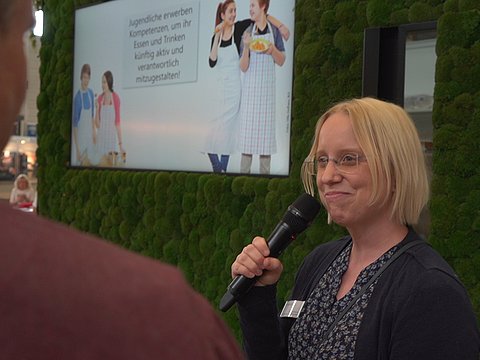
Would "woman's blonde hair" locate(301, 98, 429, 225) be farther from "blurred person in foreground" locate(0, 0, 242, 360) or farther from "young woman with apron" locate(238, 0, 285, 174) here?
"young woman with apron" locate(238, 0, 285, 174)

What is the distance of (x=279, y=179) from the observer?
3.46 m

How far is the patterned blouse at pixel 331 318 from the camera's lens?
60.7 inches

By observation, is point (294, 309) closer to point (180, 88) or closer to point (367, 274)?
point (367, 274)

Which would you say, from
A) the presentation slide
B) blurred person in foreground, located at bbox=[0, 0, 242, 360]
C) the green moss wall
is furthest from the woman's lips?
the presentation slide

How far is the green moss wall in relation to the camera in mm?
2713

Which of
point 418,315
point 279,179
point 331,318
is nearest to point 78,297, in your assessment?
point 418,315

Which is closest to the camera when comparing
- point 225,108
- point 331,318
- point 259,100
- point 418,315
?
point 418,315

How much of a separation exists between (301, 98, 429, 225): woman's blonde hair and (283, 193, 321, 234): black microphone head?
6.0 inches

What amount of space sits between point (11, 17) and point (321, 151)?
4.60 ft

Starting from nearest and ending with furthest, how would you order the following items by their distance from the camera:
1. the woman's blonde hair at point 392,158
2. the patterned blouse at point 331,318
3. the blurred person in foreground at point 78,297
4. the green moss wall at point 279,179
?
the blurred person in foreground at point 78,297 → the patterned blouse at point 331,318 → the woman's blonde hair at point 392,158 → the green moss wall at point 279,179

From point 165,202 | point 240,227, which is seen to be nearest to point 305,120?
point 240,227

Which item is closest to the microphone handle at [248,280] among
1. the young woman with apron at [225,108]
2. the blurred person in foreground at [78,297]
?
the blurred person in foreground at [78,297]

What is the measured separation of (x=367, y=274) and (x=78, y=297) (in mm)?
1311

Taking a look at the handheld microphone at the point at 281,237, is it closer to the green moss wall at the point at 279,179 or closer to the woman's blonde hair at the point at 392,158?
the woman's blonde hair at the point at 392,158
